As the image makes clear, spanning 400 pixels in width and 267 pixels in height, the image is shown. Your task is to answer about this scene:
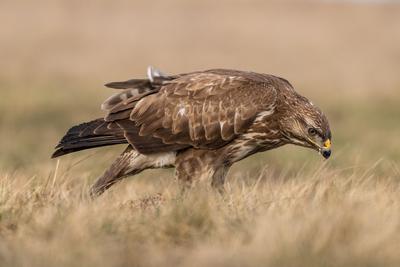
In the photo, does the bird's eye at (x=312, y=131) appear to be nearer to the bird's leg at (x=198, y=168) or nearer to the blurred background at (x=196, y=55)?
the bird's leg at (x=198, y=168)

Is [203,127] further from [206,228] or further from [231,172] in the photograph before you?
[231,172]

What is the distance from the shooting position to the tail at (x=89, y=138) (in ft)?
23.2

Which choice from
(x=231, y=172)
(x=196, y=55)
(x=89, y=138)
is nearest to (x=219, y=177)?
(x=89, y=138)

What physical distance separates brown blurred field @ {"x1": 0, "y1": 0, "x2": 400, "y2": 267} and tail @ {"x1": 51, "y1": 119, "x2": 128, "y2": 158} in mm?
133

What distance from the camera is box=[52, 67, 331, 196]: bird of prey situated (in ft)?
23.1

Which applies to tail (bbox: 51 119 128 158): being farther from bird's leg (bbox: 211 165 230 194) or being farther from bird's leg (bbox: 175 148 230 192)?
bird's leg (bbox: 211 165 230 194)

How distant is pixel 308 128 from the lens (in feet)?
23.1

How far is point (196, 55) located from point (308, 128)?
532 inches

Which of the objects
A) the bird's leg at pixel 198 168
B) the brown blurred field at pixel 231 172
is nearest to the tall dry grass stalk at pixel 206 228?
the brown blurred field at pixel 231 172

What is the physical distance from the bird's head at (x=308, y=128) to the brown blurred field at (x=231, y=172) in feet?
0.65

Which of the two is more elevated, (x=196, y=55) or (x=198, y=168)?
(x=198, y=168)

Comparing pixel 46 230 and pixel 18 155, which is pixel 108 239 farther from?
pixel 18 155

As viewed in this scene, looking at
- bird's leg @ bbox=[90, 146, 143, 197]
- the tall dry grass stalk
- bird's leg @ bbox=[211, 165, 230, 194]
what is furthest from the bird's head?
→ bird's leg @ bbox=[90, 146, 143, 197]

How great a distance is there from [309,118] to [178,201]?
1520 mm
